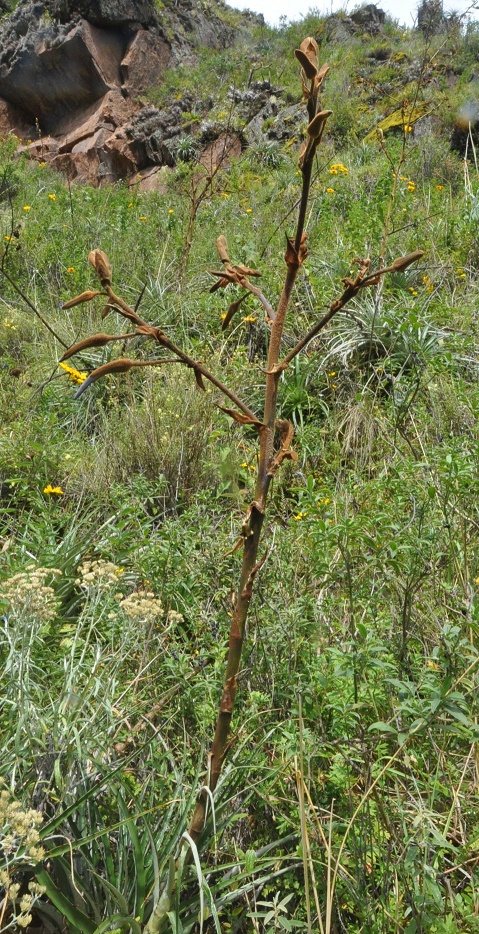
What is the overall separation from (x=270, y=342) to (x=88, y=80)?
19.3 metres

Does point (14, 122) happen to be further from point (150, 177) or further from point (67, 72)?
point (150, 177)

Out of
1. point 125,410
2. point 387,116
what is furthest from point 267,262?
point 387,116

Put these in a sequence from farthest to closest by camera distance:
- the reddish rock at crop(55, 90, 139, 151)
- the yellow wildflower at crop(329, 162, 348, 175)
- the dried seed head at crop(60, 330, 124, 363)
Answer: the reddish rock at crop(55, 90, 139, 151)
the yellow wildflower at crop(329, 162, 348, 175)
the dried seed head at crop(60, 330, 124, 363)

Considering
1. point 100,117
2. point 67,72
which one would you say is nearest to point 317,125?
point 100,117

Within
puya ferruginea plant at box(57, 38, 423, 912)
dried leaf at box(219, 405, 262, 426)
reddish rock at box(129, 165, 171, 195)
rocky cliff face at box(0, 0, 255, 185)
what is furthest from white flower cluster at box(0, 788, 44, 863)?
rocky cliff face at box(0, 0, 255, 185)

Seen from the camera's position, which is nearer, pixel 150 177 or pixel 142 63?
pixel 150 177

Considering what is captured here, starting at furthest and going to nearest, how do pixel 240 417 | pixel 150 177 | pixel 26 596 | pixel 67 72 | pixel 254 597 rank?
1. pixel 67 72
2. pixel 150 177
3. pixel 254 597
4. pixel 26 596
5. pixel 240 417

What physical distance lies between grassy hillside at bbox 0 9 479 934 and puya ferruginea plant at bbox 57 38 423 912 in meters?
0.18

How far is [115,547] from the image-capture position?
2.86m

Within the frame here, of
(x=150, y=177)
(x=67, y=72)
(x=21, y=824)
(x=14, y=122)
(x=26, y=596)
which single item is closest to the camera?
(x=21, y=824)

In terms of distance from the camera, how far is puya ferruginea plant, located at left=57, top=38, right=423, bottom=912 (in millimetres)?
1002

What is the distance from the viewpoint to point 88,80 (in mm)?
17531

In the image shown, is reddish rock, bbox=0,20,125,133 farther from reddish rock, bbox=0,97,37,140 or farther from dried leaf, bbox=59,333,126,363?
dried leaf, bbox=59,333,126,363

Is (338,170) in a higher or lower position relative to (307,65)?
lower
